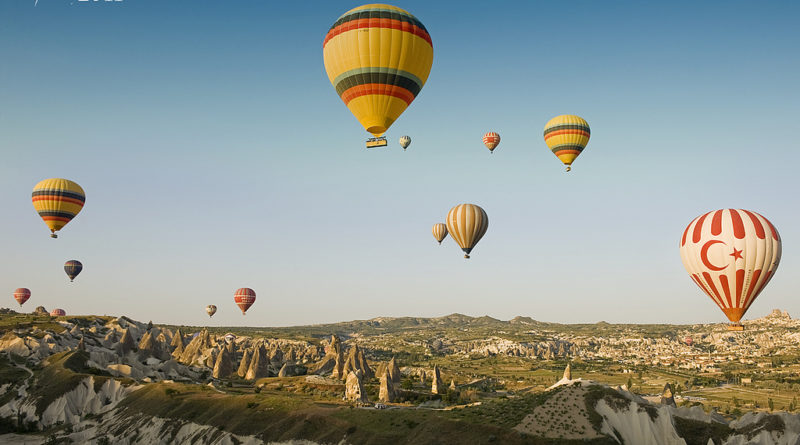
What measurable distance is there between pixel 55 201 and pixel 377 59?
3194 inches

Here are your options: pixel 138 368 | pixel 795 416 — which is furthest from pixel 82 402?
pixel 795 416

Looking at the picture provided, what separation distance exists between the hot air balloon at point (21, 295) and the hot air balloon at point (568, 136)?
195285mm

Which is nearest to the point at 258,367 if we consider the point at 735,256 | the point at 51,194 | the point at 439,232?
the point at 439,232

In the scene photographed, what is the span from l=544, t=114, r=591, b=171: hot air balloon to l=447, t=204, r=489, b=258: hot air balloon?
17975mm

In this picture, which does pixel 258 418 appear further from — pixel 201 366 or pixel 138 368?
pixel 201 366

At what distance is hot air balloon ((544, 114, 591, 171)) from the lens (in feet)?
303

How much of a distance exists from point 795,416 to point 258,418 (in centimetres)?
6422

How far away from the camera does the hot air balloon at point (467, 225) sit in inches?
3585

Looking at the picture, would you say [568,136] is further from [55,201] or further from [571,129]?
[55,201]

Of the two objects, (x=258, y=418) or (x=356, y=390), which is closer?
(x=258, y=418)

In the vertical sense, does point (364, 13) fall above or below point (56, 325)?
above

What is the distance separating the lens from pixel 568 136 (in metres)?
92.5

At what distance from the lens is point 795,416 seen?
55438 mm

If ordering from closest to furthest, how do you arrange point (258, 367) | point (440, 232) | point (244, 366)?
point (440, 232), point (258, 367), point (244, 366)
